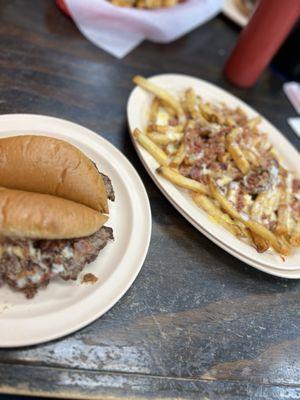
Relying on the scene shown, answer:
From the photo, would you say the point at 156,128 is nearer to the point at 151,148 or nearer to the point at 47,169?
the point at 151,148

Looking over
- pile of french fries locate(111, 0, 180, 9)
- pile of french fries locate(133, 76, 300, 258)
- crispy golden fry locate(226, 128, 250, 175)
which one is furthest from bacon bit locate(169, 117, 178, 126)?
pile of french fries locate(111, 0, 180, 9)

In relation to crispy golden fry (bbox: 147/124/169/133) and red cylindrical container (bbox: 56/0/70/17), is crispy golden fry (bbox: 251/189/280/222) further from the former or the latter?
red cylindrical container (bbox: 56/0/70/17)

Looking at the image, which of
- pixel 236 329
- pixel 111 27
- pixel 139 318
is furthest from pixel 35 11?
pixel 236 329

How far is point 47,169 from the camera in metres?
0.86

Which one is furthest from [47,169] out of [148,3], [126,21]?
[148,3]

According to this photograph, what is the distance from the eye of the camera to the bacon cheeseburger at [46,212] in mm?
764

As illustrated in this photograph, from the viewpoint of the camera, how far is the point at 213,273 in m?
1.06

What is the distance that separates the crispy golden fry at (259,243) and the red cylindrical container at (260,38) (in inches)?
40.8

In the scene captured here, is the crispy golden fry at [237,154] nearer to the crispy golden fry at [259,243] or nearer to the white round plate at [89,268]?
the crispy golden fry at [259,243]

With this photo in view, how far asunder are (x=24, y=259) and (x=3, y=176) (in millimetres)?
216

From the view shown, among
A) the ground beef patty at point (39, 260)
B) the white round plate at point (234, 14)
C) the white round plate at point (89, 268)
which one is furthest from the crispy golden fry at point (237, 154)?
the white round plate at point (234, 14)

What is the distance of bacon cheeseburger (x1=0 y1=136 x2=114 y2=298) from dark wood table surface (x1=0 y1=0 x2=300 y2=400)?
0.57 ft

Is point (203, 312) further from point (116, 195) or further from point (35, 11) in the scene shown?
point (35, 11)

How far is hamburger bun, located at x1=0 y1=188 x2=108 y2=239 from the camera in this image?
75 centimetres
